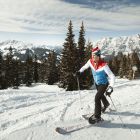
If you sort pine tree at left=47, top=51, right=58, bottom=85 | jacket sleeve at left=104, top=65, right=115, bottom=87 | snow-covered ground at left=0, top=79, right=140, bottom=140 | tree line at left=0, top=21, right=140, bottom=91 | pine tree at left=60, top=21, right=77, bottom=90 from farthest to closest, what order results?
pine tree at left=47, top=51, right=58, bottom=85, tree line at left=0, top=21, right=140, bottom=91, pine tree at left=60, top=21, right=77, bottom=90, jacket sleeve at left=104, top=65, right=115, bottom=87, snow-covered ground at left=0, top=79, right=140, bottom=140

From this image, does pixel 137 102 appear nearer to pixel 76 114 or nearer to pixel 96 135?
pixel 76 114

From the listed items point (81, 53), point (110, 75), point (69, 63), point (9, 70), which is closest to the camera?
point (110, 75)

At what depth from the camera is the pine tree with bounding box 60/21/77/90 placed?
41.5 metres

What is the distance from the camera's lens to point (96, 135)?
7.53m

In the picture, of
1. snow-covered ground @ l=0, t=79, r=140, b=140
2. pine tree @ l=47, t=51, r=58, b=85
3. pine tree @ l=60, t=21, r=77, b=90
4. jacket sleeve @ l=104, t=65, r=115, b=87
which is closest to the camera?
snow-covered ground @ l=0, t=79, r=140, b=140

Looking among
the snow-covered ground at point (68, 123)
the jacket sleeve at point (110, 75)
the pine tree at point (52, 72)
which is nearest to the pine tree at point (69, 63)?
the pine tree at point (52, 72)

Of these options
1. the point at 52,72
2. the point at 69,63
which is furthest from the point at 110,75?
the point at 52,72

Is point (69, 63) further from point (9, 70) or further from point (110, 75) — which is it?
point (110, 75)

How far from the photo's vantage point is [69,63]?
1695 inches

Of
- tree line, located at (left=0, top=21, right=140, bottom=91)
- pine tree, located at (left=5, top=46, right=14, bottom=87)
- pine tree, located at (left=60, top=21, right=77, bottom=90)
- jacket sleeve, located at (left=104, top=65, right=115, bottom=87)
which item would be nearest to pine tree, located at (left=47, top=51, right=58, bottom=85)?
tree line, located at (left=0, top=21, right=140, bottom=91)

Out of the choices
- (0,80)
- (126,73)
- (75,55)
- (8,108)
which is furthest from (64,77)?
(126,73)

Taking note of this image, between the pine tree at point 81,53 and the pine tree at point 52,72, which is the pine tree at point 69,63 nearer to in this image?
the pine tree at point 81,53

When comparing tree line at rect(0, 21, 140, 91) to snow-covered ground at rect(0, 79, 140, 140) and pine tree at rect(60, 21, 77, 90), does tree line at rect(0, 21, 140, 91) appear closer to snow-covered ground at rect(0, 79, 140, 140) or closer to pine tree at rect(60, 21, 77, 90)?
pine tree at rect(60, 21, 77, 90)

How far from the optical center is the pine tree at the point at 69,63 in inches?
1635
